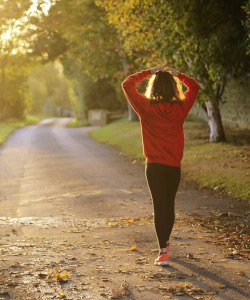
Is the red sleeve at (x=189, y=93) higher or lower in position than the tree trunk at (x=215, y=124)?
higher

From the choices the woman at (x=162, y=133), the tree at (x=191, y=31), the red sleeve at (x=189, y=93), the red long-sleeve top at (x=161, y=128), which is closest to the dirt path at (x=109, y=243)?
the woman at (x=162, y=133)

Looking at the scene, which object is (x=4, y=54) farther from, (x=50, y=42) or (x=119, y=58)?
(x=119, y=58)

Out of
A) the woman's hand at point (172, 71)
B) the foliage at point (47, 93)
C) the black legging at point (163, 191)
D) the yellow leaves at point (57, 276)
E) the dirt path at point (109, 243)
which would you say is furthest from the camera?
the foliage at point (47, 93)

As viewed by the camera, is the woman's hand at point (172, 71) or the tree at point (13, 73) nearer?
the woman's hand at point (172, 71)

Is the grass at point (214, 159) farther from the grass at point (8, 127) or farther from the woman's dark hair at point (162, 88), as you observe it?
the grass at point (8, 127)

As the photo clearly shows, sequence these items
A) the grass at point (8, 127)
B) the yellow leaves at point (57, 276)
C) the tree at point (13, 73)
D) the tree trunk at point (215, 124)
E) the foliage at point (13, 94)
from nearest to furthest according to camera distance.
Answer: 1. the yellow leaves at point (57, 276)
2. the tree trunk at point (215, 124)
3. the grass at point (8, 127)
4. the tree at point (13, 73)
5. the foliage at point (13, 94)

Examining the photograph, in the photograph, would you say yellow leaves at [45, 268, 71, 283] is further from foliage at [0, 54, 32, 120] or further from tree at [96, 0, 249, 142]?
foliage at [0, 54, 32, 120]

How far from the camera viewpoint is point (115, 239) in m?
7.66

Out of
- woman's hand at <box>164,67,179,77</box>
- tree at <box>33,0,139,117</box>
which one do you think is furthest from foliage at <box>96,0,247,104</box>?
woman's hand at <box>164,67,179,77</box>

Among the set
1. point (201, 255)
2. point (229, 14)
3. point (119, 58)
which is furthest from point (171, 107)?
point (119, 58)

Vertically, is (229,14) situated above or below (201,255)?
above

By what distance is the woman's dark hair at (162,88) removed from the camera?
5.94 meters

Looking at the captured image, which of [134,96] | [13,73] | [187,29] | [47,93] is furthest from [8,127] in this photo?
[47,93]

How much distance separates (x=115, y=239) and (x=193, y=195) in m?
4.51
